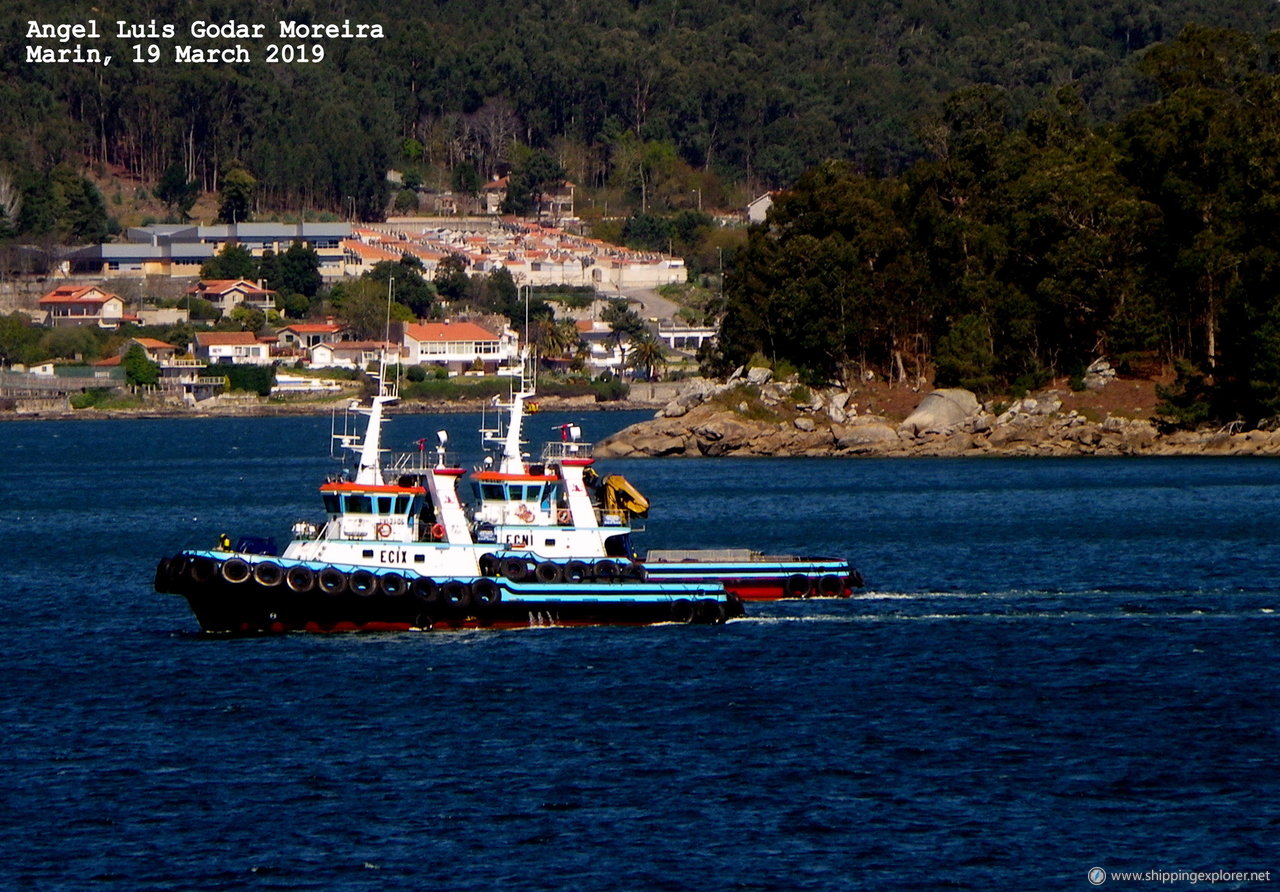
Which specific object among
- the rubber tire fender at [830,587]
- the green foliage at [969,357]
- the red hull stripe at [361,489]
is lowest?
the rubber tire fender at [830,587]

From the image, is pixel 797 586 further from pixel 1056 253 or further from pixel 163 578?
pixel 1056 253

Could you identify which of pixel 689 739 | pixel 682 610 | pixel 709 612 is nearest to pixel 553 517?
pixel 682 610

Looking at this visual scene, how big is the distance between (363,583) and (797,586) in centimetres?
1414

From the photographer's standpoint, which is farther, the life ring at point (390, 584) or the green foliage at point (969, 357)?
the green foliage at point (969, 357)

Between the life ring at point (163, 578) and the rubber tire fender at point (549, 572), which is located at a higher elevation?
the life ring at point (163, 578)

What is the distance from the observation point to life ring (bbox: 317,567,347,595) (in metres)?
53.6

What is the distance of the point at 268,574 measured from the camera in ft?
174

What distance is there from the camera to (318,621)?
2131 inches

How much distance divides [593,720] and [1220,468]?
65.6 metres

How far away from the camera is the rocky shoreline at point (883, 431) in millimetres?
113188

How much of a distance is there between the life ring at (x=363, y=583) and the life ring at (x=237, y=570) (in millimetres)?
2456

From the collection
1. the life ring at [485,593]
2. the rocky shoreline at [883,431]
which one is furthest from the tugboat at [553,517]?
the rocky shoreline at [883,431]

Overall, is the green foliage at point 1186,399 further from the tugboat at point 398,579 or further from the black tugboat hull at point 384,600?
the black tugboat hull at point 384,600

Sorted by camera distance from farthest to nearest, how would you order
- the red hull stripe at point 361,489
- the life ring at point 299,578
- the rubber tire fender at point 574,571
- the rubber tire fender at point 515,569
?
the rubber tire fender at point 574,571 < the rubber tire fender at point 515,569 < the red hull stripe at point 361,489 < the life ring at point 299,578
